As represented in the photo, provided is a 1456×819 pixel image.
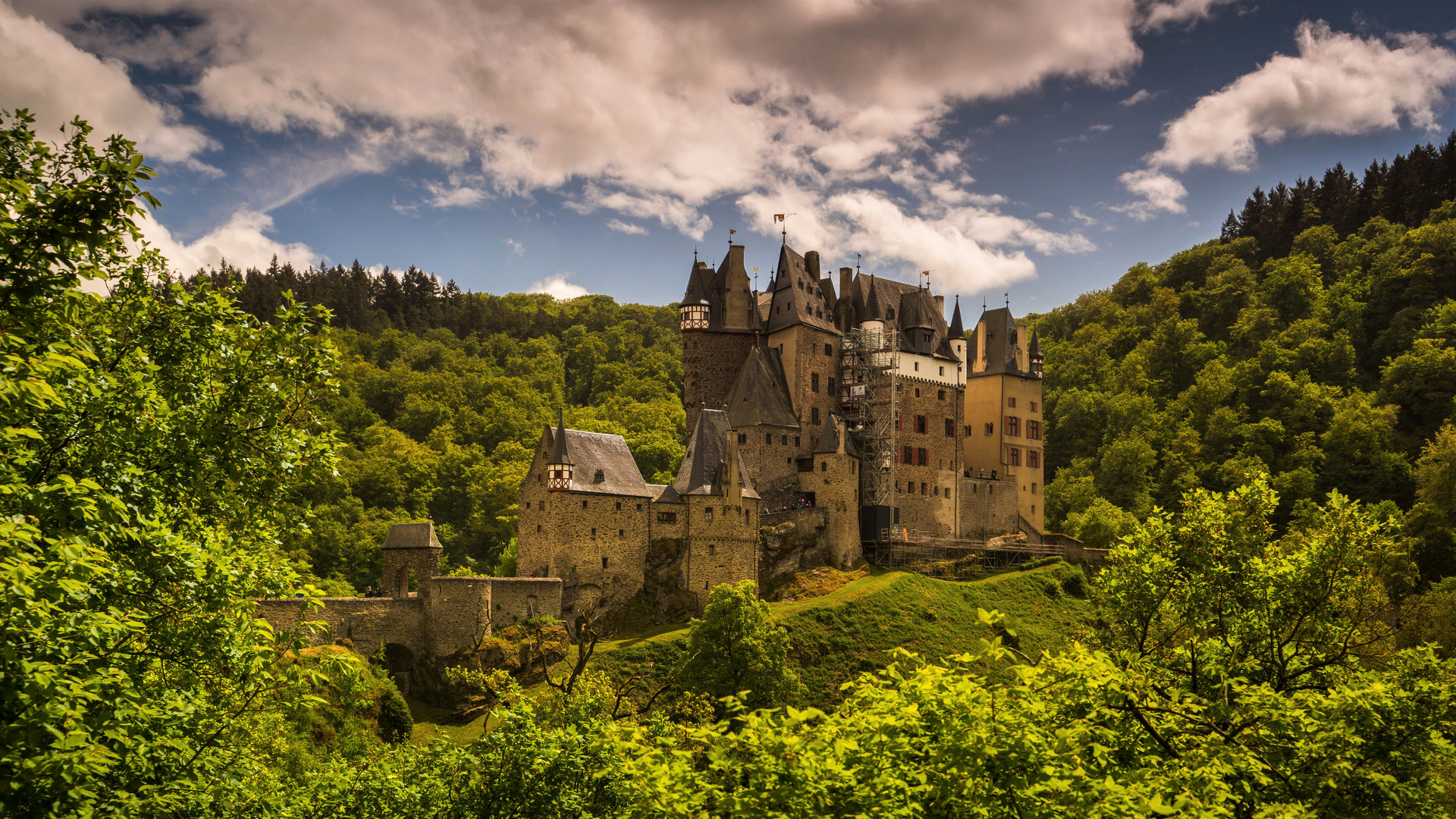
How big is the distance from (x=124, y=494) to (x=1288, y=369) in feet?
272

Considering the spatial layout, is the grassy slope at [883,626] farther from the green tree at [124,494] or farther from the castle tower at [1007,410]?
the green tree at [124,494]

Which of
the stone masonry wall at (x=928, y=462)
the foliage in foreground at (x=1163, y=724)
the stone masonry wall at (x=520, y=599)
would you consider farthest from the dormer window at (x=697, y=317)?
the foliage in foreground at (x=1163, y=724)

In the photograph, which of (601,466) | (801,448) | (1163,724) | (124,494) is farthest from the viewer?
(801,448)

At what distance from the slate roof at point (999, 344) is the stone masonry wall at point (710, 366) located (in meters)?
17.5

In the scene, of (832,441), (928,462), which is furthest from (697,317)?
(928,462)

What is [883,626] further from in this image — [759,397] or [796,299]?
[796,299]

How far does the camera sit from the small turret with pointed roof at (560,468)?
42156mm

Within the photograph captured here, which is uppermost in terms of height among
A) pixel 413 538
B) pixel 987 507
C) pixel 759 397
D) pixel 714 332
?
pixel 714 332

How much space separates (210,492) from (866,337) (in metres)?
45.9

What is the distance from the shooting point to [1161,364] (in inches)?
3383

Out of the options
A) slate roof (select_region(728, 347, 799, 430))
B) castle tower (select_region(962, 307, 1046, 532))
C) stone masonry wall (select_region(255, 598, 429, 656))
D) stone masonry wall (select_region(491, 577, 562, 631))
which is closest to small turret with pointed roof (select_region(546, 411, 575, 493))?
stone masonry wall (select_region(491, 577, 562, 631))

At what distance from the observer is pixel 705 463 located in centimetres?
4591

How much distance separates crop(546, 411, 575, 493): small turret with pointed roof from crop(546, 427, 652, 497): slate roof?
263 millimetres

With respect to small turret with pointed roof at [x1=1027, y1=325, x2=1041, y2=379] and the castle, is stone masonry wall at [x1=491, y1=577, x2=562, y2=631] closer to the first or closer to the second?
the castle
